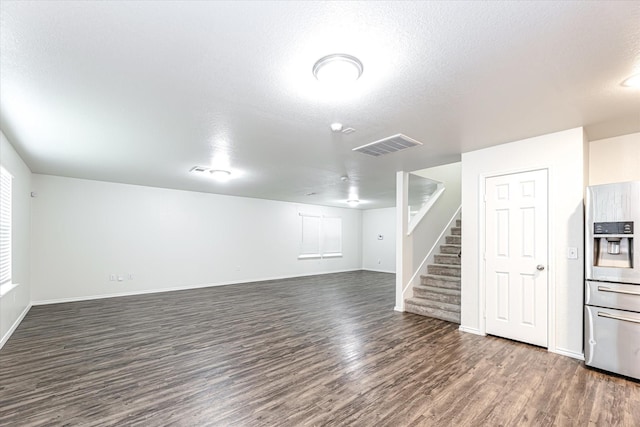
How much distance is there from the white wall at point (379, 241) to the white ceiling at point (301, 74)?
705cm

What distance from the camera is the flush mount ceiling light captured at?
6.37ft

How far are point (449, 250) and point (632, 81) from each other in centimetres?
411

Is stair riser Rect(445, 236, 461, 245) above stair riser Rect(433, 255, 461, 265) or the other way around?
above

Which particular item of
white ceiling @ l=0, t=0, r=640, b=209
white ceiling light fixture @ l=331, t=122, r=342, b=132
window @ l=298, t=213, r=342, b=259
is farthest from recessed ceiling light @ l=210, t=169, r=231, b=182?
window @ l=298, t=213, r=342, b=259

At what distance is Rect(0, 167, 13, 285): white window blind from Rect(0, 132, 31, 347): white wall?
14 cm

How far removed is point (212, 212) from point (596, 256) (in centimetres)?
764

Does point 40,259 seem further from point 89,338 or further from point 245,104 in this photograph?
point 245,104

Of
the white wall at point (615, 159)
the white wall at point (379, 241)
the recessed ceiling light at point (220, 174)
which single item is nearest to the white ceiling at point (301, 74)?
the white wall at point (615, 159)

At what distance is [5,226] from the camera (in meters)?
3.90

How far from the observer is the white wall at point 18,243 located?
12.1 ft

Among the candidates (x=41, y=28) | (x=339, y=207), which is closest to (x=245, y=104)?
(x=41, y=28)

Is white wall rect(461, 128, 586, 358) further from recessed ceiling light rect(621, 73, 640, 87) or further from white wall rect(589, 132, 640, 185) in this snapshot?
recessed ceiling light rect(621, 73, 640, 87)

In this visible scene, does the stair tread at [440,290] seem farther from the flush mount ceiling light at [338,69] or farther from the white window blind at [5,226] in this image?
the white window blind at [5,226]

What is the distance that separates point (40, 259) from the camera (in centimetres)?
577
